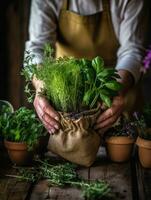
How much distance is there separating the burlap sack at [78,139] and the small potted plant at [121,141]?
0.18 feet

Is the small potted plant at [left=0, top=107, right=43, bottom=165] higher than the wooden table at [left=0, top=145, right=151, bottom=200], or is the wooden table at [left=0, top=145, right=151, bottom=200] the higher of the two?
the small potted plant at [left=0, top=107, right=43, bottom=165]

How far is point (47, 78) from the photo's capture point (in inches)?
66.1

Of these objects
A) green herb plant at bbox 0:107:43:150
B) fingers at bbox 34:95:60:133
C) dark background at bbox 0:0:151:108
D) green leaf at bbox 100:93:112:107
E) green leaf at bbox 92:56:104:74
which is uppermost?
green leaf at bbox 92:56:104:74

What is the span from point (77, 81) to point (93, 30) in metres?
0.85

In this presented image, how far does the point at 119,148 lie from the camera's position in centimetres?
173

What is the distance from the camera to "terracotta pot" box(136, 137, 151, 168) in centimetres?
166

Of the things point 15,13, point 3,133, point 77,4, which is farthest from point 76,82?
point 15,13

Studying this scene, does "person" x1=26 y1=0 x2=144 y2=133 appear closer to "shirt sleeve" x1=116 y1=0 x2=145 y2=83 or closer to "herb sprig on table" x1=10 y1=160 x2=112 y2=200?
"shirt sleeve" x1=116 y1=0 x2=145 y2=83

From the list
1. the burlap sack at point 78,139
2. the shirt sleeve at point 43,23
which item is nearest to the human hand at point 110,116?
the burlap sack at point 78,139

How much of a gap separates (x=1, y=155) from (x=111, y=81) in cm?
53

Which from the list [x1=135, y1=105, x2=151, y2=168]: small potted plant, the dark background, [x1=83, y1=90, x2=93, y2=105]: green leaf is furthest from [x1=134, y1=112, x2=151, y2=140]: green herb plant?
the dark background

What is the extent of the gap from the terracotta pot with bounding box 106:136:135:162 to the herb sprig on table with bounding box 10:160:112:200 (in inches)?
6.4

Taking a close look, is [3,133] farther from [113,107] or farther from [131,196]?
[131,196]

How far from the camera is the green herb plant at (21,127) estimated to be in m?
1.68
